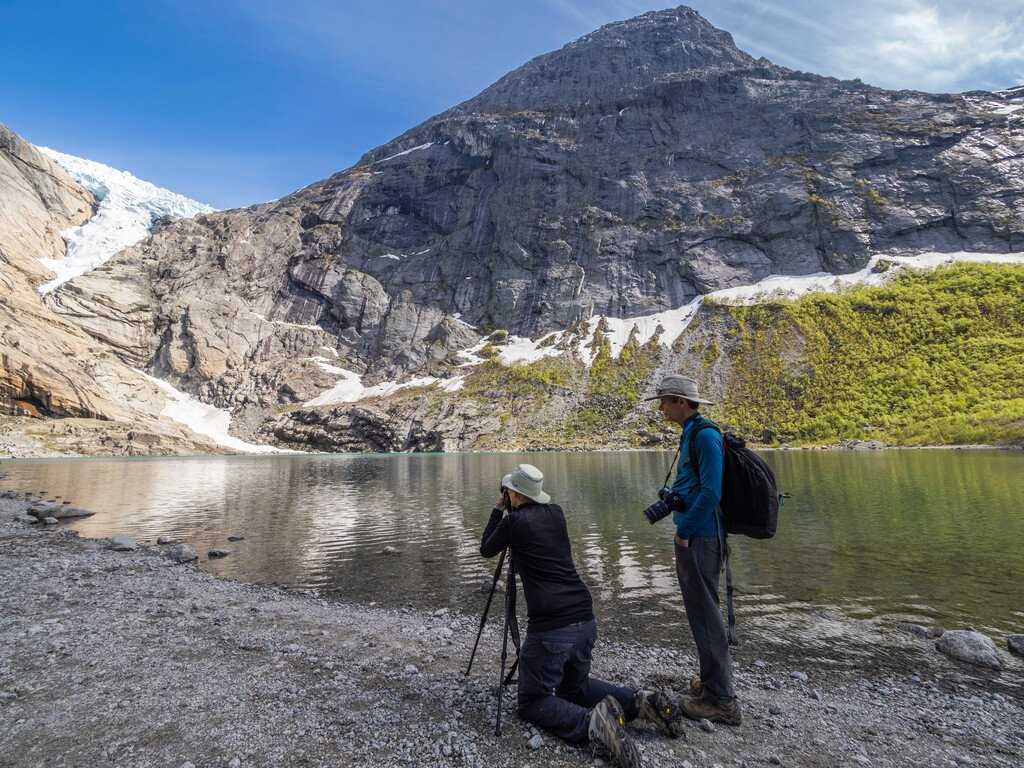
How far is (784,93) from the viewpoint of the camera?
155 metres

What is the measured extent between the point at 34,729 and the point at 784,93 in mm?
194224

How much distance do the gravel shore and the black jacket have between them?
3.97 feet

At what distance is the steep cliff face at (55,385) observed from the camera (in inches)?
3617

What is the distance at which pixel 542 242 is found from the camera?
155375 mm

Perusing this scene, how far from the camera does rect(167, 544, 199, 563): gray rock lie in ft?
54.2

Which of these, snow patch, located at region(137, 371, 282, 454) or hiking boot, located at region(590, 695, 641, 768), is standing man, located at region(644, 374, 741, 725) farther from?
snow patch, located at region(137, 371, 282, 454)

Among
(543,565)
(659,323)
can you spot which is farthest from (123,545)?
(659,323)

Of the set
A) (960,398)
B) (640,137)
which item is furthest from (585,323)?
(960,398)

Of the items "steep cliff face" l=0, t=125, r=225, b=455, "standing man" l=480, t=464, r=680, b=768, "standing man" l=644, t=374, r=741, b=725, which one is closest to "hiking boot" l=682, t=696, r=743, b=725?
"standing man" l=644, t=374, r=741, b=725

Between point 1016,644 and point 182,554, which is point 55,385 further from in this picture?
point 1016,644

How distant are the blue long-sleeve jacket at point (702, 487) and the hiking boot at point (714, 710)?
184cm

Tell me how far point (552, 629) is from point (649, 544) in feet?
43.7

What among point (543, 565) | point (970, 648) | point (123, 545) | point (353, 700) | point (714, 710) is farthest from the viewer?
point (123, 545)

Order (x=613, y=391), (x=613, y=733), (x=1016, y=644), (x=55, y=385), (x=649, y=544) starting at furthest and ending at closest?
(x=613, y=391) → (x=55, y=385) → (x=649, y=544) → (x=1016, y=644) → (x=613, y=733)
